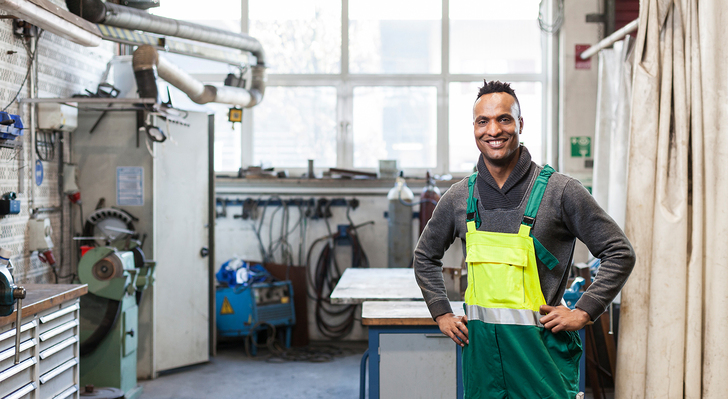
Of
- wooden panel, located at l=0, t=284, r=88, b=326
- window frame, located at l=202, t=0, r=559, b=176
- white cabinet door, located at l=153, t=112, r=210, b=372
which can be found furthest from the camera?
window frame, located at l=202, t=0, r=559, b=176

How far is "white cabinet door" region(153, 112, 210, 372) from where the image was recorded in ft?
12.7

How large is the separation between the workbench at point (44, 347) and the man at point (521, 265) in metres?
1.62

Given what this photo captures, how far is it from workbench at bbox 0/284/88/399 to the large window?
253 centimetres

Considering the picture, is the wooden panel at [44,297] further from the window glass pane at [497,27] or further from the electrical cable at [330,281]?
the window glass pane at [497,27]

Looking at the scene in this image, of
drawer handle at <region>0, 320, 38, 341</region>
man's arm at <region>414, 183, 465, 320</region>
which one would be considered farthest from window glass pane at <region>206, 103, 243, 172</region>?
man's arm at <region>414, 183, 465, 320</region>

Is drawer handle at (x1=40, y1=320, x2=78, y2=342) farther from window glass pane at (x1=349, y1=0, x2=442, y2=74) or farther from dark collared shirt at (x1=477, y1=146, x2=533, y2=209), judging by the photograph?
window glass pane at (x1=349, y1=0, x2=442, y2=74)

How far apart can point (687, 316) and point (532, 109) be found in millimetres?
2681

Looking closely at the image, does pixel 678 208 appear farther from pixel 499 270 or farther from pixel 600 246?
pixel 499 270

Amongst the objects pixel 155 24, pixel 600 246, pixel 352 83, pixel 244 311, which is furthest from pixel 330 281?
pixel 600 246

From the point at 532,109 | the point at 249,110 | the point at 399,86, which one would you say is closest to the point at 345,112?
the point at 399,86

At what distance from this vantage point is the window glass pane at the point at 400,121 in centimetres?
496

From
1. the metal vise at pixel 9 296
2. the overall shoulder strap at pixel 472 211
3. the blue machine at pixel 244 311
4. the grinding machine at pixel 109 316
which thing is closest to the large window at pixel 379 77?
the blue machine at pixel 244 311

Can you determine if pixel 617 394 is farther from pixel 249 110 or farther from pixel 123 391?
pixel 249 110

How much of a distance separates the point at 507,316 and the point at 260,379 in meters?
2.73
